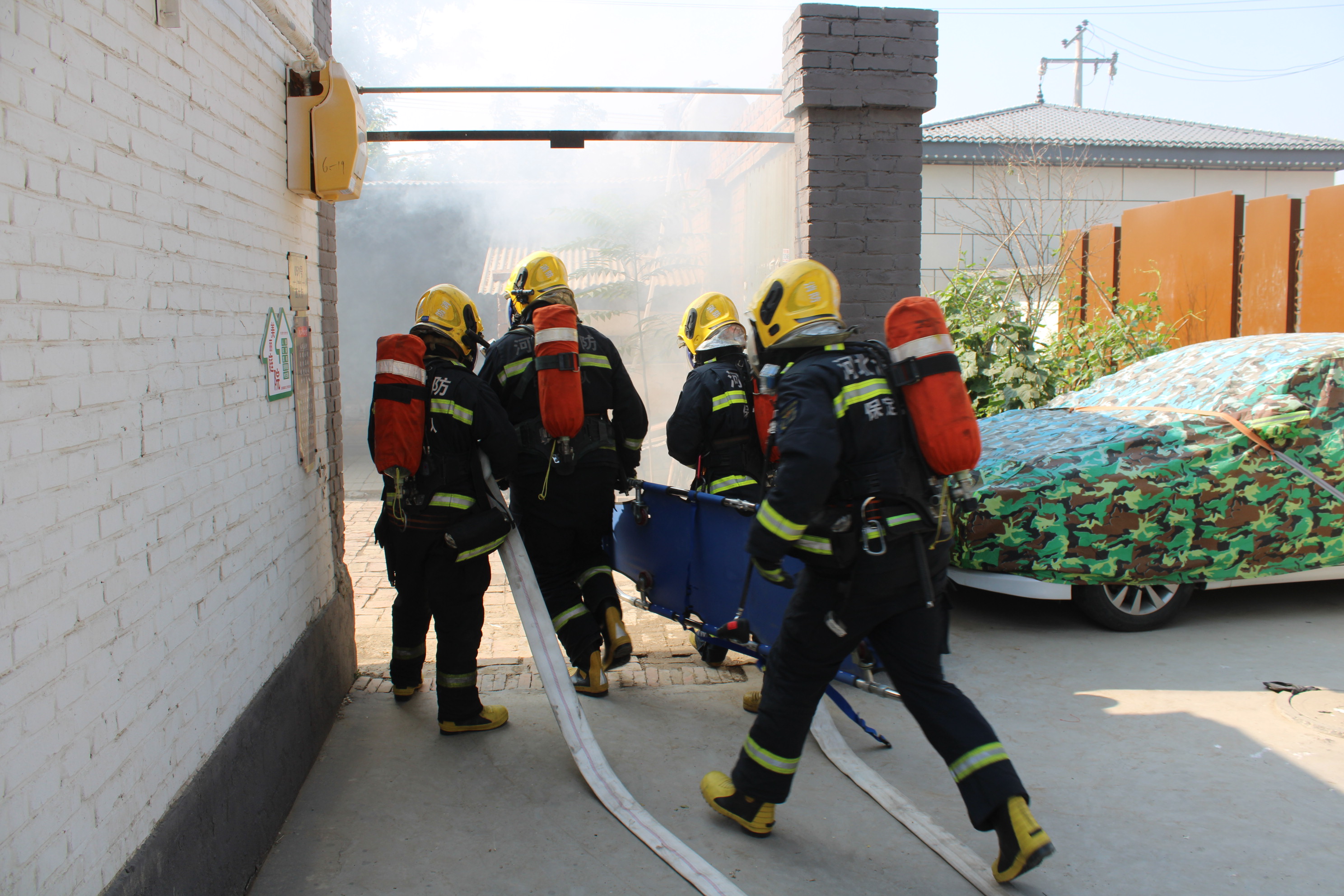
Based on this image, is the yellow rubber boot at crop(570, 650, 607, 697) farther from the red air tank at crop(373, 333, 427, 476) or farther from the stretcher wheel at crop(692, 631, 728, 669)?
the red air tank at crop(373, 333, 427, 476)

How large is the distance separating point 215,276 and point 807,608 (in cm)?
214

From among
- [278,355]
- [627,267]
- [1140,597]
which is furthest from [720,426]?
[627,267]

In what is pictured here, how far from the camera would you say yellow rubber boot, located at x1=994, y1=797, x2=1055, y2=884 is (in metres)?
2.62

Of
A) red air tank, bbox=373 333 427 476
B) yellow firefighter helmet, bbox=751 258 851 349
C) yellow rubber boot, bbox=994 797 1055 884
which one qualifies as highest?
yellow firefighter helmet, bbox=751 258 851 349

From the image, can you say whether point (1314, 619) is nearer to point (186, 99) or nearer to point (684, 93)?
Result: point (684, 93)

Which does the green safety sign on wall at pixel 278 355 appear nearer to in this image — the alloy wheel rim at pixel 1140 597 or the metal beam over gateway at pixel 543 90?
the metal beam over gateway at pixel 543 90

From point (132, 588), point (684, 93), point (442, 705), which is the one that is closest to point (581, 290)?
point (684, 93)

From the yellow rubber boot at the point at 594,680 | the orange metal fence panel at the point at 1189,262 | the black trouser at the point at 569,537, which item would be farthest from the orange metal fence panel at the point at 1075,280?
the yellow rubber boot at the point at 594,680

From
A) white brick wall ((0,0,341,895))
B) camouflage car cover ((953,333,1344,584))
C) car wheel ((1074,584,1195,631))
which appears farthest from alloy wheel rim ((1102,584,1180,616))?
white brick wall ((0,0,341,895))

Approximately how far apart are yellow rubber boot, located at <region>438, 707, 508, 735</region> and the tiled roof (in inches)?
533

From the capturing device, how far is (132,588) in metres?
2.12

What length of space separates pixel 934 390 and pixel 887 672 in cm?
93

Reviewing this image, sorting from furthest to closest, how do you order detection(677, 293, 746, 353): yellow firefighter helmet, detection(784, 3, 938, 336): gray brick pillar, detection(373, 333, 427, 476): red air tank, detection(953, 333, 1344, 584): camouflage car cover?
1. detection(784, 3, 938, 336): gray brick pillar
2. detection(953, 333, 1344, 584): camouflage car cover
3. detection(677, 293, 746, 353): yellow firefighter helmet
4. detection(373, 333, 427, 476): red air tank

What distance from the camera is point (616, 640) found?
429 cm
